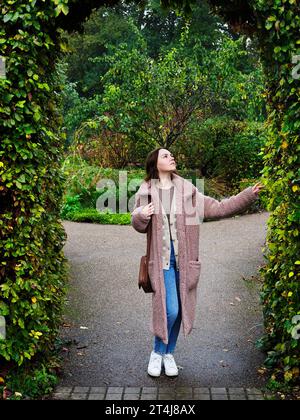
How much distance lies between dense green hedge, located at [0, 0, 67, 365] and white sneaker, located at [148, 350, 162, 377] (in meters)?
0.90

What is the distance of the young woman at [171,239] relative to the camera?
514 cm

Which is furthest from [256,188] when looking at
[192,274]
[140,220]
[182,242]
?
[140,220]

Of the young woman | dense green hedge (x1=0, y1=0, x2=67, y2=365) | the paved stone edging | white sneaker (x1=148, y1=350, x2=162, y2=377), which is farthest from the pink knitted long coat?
dense green hedge (x1=0, y1=0, x2=67, y2=365)

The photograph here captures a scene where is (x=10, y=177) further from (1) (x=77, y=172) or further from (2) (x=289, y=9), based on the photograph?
(1) (x=77, y=172)

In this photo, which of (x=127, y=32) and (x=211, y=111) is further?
(x=127, y=32)

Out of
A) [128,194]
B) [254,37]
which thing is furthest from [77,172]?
[254,37]

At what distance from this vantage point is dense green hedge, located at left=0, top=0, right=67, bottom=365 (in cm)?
458

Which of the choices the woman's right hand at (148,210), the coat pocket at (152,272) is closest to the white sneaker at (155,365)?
the coat pocket at (152,272)

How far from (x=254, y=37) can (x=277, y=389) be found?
113 inches

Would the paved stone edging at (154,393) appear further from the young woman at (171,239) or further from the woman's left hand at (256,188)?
the woman's left hand at (256,188)

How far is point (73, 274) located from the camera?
8.97m

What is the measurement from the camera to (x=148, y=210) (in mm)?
5105

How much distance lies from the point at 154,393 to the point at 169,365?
0.40 metres

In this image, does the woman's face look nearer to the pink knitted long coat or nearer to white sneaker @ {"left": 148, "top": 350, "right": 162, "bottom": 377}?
the pink knitted long coat
